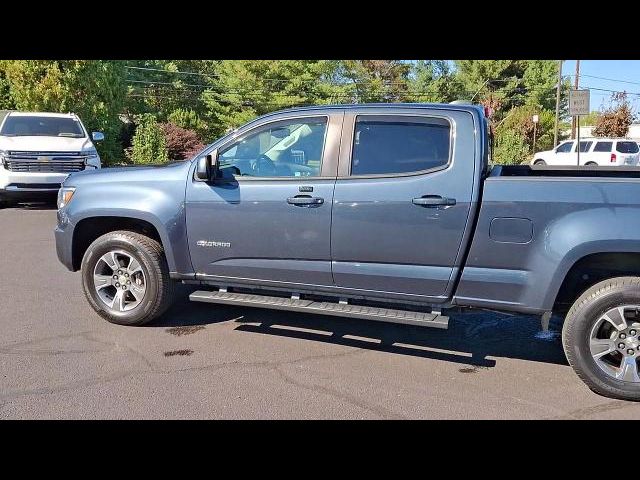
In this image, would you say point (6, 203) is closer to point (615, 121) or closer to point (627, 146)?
point (627, 146)

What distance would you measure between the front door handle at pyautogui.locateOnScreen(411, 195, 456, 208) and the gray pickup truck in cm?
1

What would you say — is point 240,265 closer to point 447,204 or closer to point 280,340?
point 280,340

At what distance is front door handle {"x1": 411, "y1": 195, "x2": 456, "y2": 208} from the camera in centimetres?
366

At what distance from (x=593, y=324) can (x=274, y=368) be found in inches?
90.4

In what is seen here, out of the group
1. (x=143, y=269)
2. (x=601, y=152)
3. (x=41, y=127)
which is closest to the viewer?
(x=143, y=269)

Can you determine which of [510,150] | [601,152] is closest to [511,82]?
[510,150]

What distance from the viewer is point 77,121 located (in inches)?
495

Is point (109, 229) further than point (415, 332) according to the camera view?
Yes

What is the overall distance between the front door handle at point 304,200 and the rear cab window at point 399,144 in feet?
1.16

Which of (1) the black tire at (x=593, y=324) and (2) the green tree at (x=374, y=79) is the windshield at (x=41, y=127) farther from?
(2) the green tree at (x=374, y=79)

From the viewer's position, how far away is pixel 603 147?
73.2 feet

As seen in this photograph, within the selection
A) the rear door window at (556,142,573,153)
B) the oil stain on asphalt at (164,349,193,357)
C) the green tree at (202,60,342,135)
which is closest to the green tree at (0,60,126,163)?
the oil stain on asphalt at (164,349,193,357)

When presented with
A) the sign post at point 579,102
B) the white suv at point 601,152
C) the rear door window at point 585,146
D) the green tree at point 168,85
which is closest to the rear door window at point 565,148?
the white suv at point 601,152
